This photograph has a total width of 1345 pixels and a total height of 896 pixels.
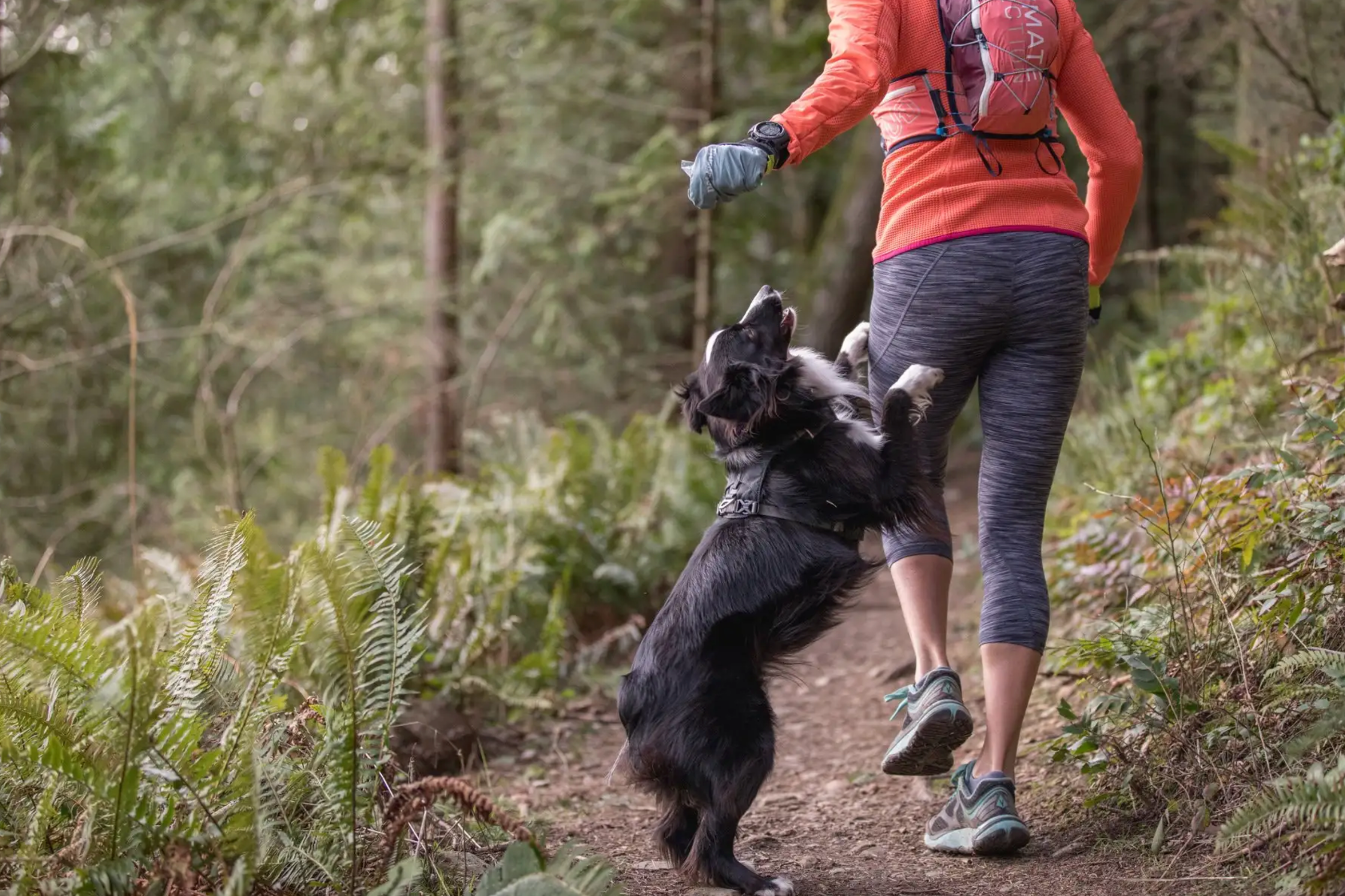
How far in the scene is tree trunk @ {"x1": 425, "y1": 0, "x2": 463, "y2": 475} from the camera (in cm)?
1041

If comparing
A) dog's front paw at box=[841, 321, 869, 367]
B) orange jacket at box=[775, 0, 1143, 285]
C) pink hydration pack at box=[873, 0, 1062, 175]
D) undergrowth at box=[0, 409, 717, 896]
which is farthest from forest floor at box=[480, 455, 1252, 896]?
pink hydration pack at box=[873, 0, 1062, 175]

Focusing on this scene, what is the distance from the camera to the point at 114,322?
30.9 feet

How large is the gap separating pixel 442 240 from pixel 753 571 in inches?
342

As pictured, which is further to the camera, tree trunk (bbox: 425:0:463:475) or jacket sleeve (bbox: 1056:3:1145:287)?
tree trunk (bbox: 425:0:463:475)

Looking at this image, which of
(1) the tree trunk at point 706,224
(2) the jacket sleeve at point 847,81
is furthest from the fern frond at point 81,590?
(1) the tree trunk at point 706,224

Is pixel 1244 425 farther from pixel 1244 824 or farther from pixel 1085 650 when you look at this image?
pixel 1244 824

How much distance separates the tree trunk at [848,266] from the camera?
8711 mm

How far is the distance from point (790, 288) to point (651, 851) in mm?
6698

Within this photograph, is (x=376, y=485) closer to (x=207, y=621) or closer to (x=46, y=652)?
(x=207, y=621)

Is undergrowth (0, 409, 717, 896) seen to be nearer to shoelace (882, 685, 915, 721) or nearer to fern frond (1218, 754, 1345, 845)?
shoelace (882, 685, 915, 721)

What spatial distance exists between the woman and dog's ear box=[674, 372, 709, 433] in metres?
0.61

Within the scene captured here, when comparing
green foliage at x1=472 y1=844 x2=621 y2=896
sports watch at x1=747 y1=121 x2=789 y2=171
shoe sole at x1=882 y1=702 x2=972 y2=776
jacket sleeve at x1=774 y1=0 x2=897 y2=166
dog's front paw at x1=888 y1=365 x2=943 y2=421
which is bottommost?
shoe sole at x1=882 y1=702 x2=972 y2=776

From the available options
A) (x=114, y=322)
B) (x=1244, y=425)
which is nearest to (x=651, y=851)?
(x=1244, y=425)

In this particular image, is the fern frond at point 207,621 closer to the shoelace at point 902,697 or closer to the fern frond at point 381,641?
the fern frond at point 381,641
